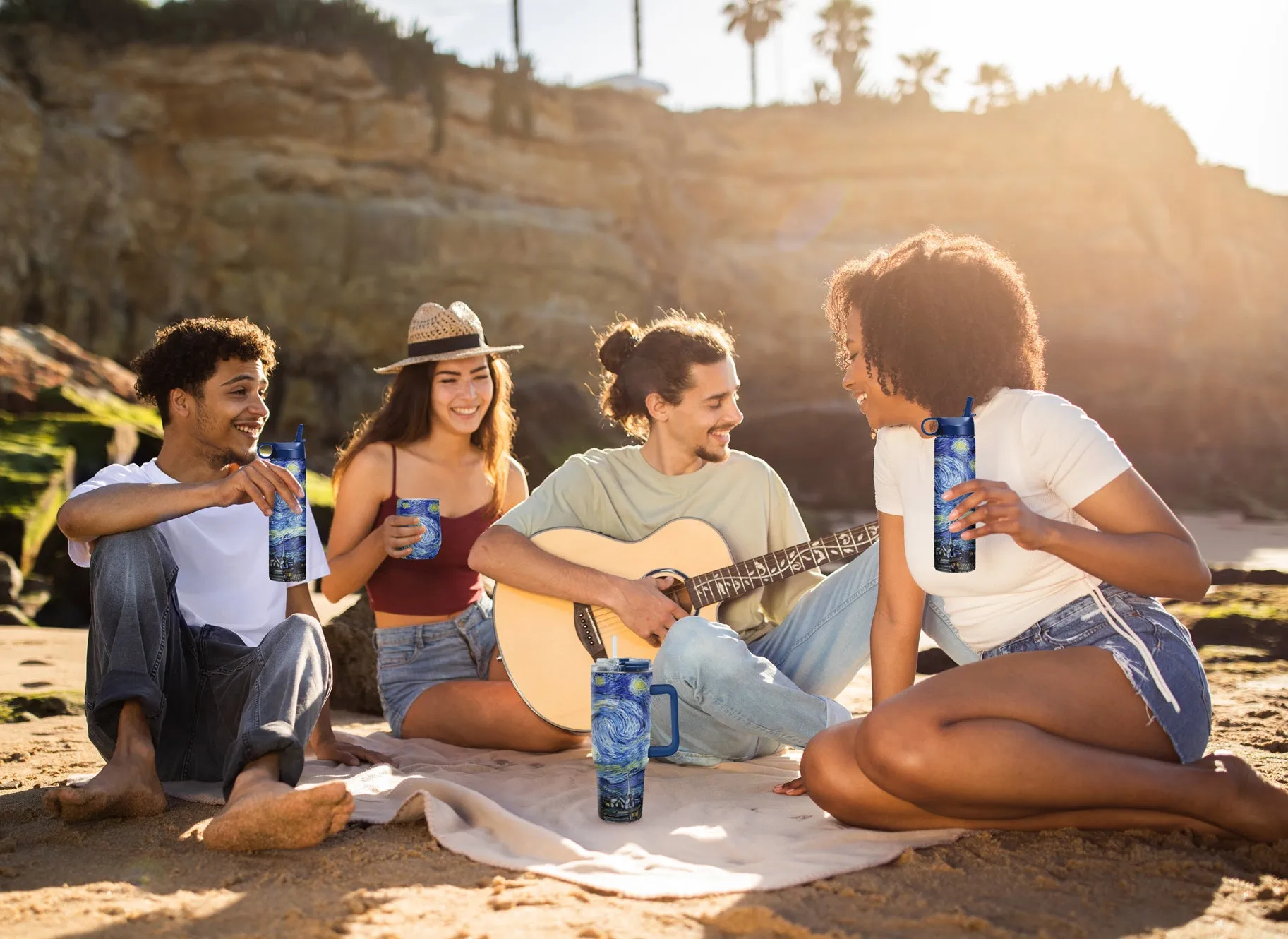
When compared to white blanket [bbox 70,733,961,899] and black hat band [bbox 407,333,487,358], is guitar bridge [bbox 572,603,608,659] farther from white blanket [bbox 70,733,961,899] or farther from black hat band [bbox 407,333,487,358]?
black hat band [bbox 407,333,487,358]

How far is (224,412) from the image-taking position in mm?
3541

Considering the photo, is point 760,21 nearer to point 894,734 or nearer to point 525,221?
point 525,221

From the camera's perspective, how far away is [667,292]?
78.4 feet

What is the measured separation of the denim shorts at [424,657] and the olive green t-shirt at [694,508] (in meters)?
0.49

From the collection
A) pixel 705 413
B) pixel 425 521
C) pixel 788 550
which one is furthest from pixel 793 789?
pixel 425 521

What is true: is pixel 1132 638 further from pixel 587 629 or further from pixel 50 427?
pixel 50 427

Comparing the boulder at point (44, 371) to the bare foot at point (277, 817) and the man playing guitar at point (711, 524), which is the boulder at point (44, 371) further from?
the bare foot at point (277, 817)

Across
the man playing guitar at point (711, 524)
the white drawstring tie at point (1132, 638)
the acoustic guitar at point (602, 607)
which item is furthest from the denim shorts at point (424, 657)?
the white drawstring tie at point (1132, 638)

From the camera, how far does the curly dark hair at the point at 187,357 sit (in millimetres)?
3531

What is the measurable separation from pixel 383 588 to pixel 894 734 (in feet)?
7.32

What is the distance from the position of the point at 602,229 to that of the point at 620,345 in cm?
1907

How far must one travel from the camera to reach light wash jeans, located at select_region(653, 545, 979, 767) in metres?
3.41

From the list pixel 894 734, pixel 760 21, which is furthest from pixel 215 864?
pixel 760 21

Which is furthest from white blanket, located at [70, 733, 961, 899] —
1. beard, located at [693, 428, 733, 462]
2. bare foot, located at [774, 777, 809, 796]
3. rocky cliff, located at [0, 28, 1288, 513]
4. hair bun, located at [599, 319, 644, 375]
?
rocky cliff, located at [0, 28, 1288, 513]
